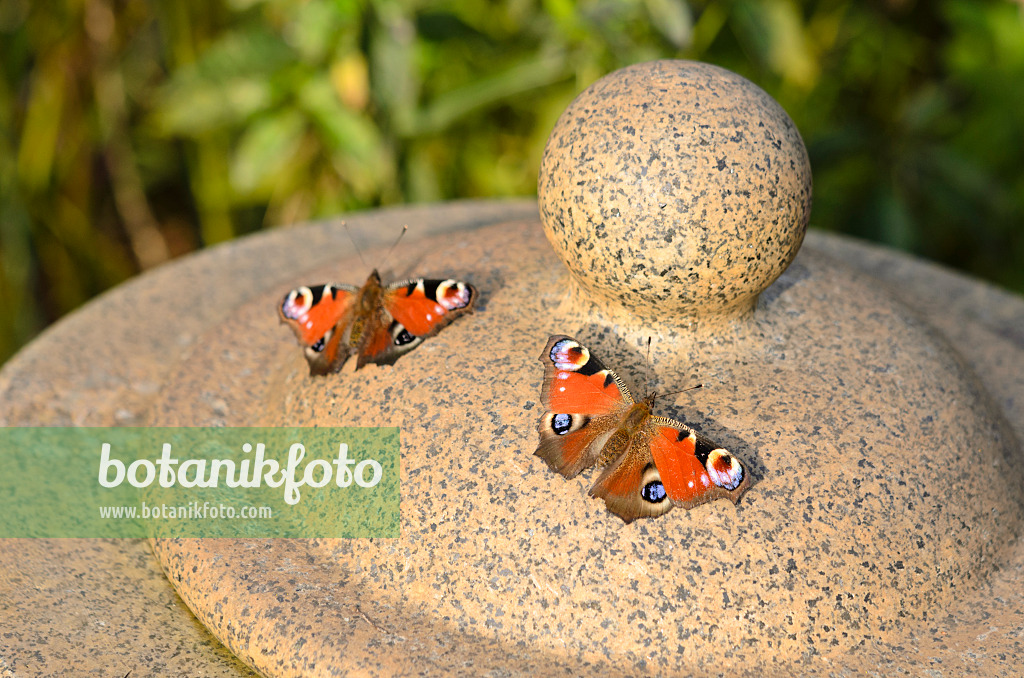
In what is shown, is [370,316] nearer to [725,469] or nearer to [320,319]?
[320,319]

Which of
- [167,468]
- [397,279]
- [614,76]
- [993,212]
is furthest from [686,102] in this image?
[993,212]

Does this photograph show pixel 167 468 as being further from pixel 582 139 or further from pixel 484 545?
pixel 582 139

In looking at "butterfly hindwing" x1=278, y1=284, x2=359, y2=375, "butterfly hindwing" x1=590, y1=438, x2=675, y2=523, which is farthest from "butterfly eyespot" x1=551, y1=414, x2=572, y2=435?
"butterfly hindwing" x1=278, y1=284, x2=359, y2=375

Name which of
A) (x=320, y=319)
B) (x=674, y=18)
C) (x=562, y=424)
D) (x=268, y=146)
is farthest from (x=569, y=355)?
(x=268, y=146)

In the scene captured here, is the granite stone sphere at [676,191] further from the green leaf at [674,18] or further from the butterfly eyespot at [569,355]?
the green leaf at [674,18]

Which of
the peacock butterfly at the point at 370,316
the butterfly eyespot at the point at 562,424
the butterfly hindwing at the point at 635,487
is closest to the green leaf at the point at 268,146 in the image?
the peacock butterfly at the point at 370,316

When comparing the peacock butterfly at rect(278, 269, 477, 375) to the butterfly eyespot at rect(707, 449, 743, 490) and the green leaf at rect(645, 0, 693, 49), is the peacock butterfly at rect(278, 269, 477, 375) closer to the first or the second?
the butterfly eyespot at rect(707, 449, 743, 490)
